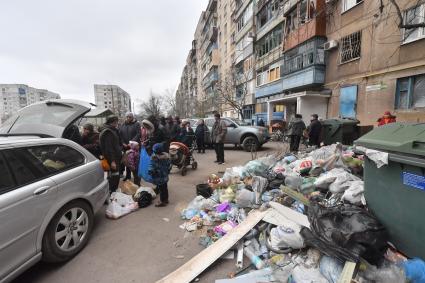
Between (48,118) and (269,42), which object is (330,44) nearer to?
(269,42)

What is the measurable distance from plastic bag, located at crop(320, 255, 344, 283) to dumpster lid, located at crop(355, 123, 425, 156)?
4.22ft

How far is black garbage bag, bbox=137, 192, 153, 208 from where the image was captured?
4470mm

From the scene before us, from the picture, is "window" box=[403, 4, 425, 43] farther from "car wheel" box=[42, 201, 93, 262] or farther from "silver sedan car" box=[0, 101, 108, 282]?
"car wheel" box=[42, 201, 93, 262]

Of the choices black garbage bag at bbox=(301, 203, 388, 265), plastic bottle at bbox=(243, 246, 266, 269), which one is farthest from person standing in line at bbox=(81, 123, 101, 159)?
black garbage bag at bbox=(301, 203, 388, 265)

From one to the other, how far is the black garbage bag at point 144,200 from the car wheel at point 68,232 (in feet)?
3.90

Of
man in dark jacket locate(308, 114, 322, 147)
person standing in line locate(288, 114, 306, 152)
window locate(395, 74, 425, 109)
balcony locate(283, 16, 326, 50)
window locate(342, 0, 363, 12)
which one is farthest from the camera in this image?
balcony locate(283, 16, 326, 50)

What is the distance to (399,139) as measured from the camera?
7.76ft

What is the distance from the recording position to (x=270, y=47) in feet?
68.3

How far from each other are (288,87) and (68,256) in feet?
54.5

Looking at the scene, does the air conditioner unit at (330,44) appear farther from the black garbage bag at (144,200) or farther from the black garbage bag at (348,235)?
the black garbage bag at (144,200)

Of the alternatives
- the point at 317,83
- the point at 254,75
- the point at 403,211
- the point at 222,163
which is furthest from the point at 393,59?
the point at 254,75

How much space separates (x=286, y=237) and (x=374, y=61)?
1213cm

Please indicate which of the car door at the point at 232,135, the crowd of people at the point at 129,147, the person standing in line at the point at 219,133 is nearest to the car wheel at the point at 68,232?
the crowd of people at the point at 129,147

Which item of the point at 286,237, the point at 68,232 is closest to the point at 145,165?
the point at 68,232
